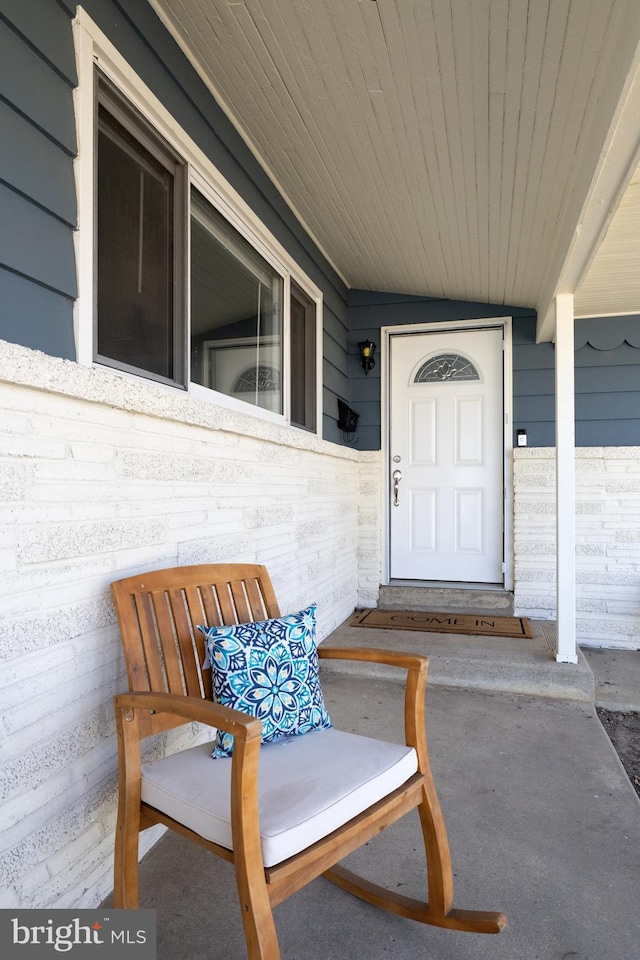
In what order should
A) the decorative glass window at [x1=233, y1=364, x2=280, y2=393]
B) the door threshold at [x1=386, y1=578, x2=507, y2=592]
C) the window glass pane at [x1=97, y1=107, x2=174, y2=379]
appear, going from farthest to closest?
the door threshold at [x1=386, y1=578, x2=507, y2=592] → the decorative glass window at [x1=233, y1=364, x2=280, y2=393] → the window glass pane at [x1=97, y1=107, x2=174, y2=379]

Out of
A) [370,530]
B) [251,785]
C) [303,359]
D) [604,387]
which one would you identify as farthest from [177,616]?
[604,387]

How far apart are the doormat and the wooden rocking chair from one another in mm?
2168

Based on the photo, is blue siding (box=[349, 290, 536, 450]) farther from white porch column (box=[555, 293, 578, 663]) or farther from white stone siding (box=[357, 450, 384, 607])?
white porch column (box=[555, 293, 578, 663])

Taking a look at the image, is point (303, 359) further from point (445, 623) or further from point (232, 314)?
point (445, 623)

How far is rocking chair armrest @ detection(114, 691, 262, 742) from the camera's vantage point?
101 centimetres

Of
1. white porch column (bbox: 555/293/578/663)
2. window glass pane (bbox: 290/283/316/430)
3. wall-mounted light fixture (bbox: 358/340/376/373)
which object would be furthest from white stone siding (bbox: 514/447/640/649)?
window glass pane (bbox: 290/283/316/430)

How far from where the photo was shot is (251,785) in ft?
3.35

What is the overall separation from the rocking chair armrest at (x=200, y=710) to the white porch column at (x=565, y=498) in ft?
7.68

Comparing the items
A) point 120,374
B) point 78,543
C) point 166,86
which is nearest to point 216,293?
point 166,86

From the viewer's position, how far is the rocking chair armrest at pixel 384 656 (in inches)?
56.7

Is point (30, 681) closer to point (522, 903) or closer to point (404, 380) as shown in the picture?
point (522, 903)

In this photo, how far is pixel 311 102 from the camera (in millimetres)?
2336

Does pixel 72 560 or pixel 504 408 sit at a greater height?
pixel 504 408

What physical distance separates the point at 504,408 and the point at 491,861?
3.10 m
